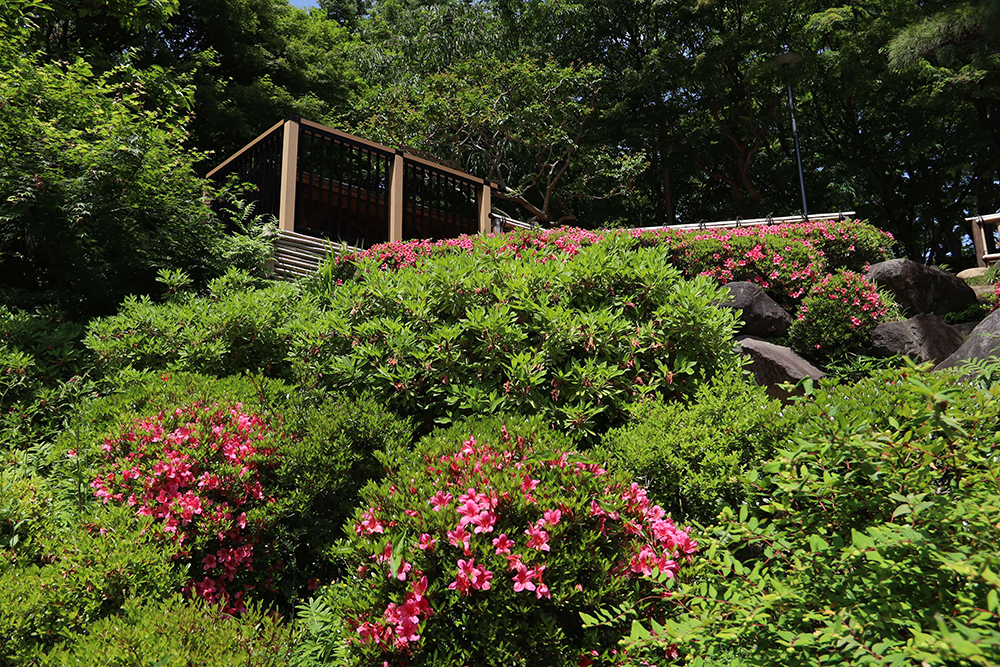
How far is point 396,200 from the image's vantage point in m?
10.0

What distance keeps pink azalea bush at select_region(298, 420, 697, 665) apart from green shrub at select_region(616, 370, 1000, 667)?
0.29 m

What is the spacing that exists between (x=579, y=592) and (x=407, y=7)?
23.8 metres

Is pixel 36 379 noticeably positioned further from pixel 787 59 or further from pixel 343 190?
pixel 787 59

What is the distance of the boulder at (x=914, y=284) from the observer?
9977mm

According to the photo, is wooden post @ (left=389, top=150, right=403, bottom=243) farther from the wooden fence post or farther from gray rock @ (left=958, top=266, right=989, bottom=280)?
the wooden fence post

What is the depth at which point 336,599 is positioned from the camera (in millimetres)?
2203

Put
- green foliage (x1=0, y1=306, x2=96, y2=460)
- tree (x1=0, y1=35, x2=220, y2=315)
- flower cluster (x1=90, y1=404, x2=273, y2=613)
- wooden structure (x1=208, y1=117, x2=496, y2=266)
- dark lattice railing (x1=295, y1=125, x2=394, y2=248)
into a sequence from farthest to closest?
dark lattice railing (x1=295, y1=125, x2=394, y2=248)
wooden structure (x1=208, y1=117, x2=496, y2=266)
tree (x1=0, y1=35, x2=220, y2=315)
green foliage (x1=0, y1=306, x2=96, y2=460)
flower cluster (x1=90, y1=404, x2=273, y2=613)

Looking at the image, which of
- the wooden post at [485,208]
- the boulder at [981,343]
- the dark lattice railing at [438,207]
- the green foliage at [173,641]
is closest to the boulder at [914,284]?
the boulder at [981,343]

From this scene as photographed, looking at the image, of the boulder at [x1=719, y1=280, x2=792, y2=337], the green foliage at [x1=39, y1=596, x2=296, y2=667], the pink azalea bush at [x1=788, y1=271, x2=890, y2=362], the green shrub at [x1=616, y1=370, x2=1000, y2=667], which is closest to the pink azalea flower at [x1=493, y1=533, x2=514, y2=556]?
the green shrub at [x1=616, y1=370, x2=1000, y2=667]

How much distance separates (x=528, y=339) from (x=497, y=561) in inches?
65.2

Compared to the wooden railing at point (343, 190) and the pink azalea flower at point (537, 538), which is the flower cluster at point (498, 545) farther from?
the wooden railing at point (343, 190)

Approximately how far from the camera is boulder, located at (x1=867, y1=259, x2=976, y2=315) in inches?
393

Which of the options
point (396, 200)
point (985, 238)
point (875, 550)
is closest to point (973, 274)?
point (985, 238)

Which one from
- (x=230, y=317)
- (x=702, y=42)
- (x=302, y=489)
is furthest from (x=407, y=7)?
(x=302, y=489)
